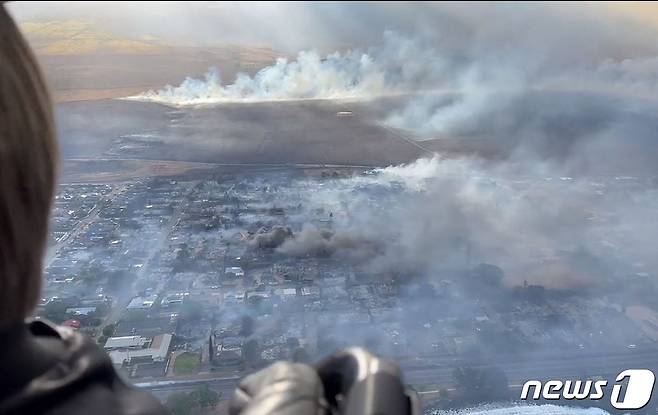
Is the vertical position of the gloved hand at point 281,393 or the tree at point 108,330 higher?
the gloved hand at point 281,393

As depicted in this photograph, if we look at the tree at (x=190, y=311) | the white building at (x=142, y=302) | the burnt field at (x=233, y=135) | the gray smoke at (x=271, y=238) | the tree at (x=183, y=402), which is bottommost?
the tree at (x=183, y=402)

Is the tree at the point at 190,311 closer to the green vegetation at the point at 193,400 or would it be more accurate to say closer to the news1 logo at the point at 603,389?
the green vegetation at the point at 193,400

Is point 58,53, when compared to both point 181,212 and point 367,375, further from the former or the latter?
point 367,375

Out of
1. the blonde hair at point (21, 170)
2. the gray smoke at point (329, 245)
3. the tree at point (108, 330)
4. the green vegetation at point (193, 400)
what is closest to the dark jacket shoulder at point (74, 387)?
the blonde hair at point (21, 170)

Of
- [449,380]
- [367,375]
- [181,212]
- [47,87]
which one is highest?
[47,87]

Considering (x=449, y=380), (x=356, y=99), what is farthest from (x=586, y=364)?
(x=356, y=99)

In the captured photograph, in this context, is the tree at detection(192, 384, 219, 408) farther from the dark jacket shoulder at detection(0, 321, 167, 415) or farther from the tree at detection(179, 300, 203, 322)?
the dark jacket shoulder at detection(0, 321, 167, 415)

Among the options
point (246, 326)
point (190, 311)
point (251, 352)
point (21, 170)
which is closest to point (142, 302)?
point (190, 311)
